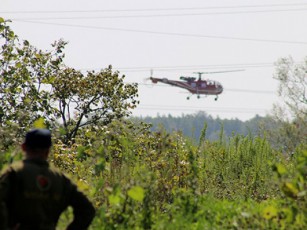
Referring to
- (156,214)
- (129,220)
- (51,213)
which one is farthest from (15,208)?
(156,214)

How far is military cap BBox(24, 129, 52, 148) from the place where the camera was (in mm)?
6445

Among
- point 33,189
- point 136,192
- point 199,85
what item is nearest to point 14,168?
point 33,189

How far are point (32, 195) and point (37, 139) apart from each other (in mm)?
442

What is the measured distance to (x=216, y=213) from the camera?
10.3 meters

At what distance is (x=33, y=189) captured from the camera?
6.45 m

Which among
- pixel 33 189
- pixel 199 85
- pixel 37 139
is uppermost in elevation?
pixel 199 85

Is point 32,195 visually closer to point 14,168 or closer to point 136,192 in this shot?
point 14,168

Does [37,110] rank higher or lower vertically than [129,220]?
higher

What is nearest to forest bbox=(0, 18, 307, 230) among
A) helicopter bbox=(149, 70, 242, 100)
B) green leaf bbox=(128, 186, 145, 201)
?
green leaf bbox=(128, 186, 145, 201)

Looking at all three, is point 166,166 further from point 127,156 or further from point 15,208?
point 15,208

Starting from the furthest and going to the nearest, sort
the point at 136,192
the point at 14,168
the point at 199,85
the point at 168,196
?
the point at 199,85
the point at 168,196
the point at 136,192
the point at 14,168


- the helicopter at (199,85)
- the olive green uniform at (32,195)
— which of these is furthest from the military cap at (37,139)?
the helicopter at (199,85)

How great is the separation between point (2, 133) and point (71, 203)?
3638mm

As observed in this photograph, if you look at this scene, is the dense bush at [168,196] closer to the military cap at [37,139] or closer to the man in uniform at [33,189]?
the man in uniform at [33,189]
